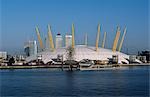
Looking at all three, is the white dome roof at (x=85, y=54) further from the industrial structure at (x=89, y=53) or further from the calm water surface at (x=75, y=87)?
the calm water surface at (x=75, y=87)

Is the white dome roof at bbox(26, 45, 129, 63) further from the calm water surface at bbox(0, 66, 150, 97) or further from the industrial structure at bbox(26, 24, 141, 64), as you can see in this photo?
the calm water surface at bbox(0, 66, 150, 97)

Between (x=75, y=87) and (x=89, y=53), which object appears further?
(x=89, y=53)

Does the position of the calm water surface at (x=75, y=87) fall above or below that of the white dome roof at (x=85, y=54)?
below

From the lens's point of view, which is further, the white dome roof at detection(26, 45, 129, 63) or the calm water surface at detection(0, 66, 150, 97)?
the white dome roof at detection(26, 45, 129, 63)

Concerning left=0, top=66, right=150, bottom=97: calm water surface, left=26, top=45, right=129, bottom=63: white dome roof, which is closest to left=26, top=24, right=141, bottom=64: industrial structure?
left=26, top=45, right=129, bottom=63: white dome roof

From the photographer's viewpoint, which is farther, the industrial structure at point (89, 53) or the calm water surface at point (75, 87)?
the industrial structure at point (89, 53)

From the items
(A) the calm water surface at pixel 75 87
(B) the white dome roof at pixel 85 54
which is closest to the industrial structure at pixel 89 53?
(B) the white dome roof at pixel 85 54

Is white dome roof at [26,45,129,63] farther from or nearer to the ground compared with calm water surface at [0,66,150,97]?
farther from the ground

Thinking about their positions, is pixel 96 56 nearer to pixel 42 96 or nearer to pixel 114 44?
pixel 114 44

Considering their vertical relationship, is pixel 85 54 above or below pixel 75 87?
above

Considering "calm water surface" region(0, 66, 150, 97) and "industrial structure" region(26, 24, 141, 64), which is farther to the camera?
"industrial structure" region(26, 24, 141, 64)

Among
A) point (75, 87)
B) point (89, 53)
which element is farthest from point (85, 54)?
point (75, 87)

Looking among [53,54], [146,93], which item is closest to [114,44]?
[53,54]

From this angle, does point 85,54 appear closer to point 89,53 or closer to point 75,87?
point 89,53
